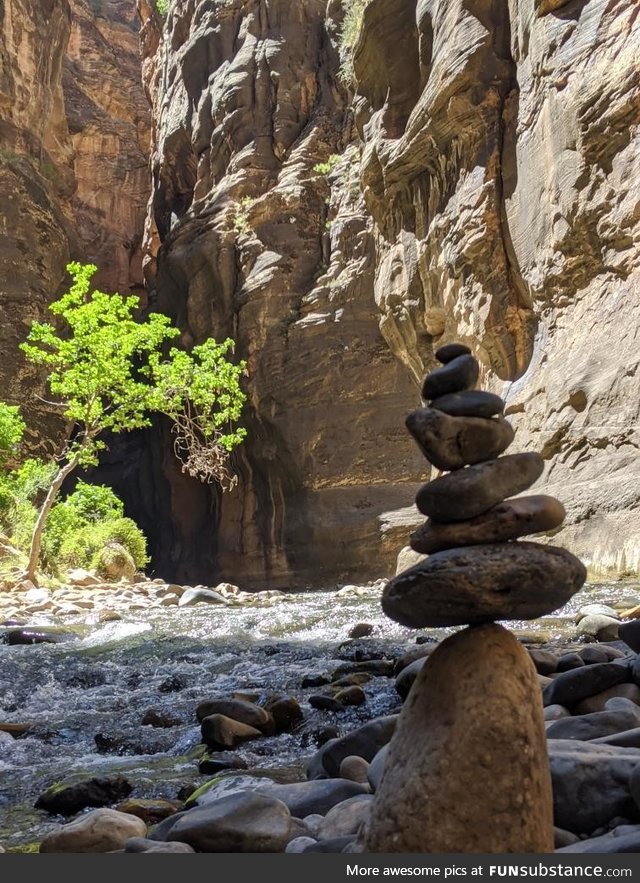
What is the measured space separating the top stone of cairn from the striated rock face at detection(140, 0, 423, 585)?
21686 millimetres

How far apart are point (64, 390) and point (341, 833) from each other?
15.9 meters

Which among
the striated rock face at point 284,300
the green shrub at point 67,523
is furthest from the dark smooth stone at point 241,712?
the striated rock face at point 284,300

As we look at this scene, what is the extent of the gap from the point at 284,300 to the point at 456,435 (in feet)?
80.9

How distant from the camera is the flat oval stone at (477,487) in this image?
2.31 metres

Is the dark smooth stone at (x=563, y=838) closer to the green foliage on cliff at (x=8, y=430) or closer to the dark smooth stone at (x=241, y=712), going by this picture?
the dark smooth stone at (x=241, y=712)

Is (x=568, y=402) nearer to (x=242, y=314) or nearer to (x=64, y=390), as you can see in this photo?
(x=64, y=390)

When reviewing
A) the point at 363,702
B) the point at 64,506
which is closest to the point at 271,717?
the point at 363,702

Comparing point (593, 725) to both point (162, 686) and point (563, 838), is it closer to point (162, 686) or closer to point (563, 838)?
point (563, 838)

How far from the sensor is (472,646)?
221cm

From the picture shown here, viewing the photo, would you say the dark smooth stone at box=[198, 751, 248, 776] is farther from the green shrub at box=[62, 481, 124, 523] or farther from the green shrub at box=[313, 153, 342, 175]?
the green shrub at box=[313, 153, 342, 175]

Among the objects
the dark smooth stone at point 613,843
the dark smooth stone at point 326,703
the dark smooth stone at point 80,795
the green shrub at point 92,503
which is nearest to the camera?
the dark smooth stone at point 613,843

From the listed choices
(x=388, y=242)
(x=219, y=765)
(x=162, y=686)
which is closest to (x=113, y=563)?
(x=388, y=242)

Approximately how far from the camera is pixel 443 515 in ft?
7.79

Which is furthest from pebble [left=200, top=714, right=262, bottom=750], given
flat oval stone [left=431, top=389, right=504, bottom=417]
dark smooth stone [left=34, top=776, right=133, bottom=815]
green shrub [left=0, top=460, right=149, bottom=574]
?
green shrub [left=0, top=460, right=149, bottom=574]
